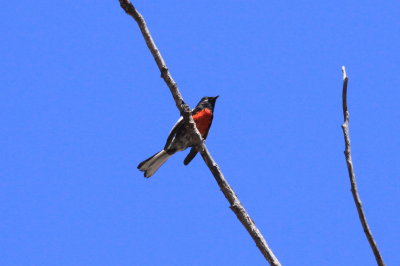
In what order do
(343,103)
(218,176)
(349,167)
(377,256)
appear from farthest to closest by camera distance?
(218,176)
(343,103)
(349,167)
(377,256)

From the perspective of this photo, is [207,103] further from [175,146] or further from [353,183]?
[353,183]

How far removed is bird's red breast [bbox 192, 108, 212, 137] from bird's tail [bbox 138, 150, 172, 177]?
0.64 meters

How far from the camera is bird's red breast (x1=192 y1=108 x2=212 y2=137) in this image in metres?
7.28

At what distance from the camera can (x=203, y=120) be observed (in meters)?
7.30

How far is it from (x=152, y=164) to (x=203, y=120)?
91 centimetres

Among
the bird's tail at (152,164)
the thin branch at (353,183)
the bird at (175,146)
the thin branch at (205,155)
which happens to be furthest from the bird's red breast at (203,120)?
the thin branch at (353,183)

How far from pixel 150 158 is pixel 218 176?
3289mm

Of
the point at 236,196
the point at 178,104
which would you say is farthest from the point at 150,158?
the point at 236,196

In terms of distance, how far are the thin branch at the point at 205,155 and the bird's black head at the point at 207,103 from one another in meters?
3.53

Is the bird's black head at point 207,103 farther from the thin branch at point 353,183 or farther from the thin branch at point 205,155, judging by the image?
the thin branch at point 353,183

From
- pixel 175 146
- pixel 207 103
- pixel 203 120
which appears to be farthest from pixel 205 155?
pixel 207 103

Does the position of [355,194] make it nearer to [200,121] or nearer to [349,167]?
[349,167]

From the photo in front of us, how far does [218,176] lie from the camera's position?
12.0ft

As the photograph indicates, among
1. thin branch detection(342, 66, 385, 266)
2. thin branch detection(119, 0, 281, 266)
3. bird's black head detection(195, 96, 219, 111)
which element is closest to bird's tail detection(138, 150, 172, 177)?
bird's black head detection(195, 96, 219, 111)
